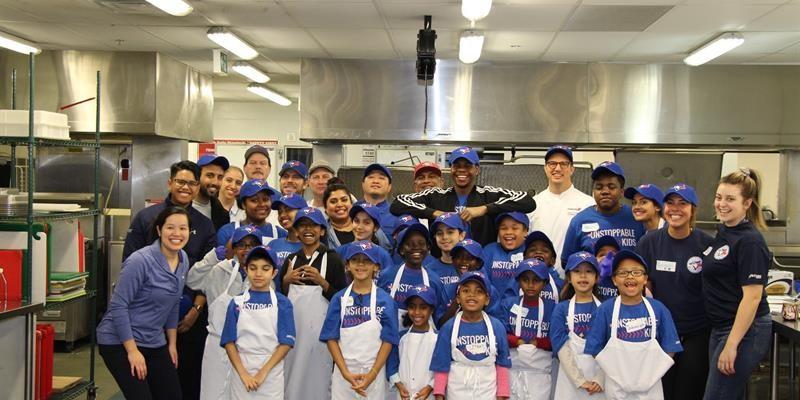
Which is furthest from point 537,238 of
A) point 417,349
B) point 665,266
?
point 417,349

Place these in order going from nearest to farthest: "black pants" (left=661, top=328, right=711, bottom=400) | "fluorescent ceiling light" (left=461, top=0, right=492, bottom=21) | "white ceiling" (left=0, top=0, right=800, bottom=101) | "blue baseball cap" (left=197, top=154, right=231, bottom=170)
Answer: "black pants" (left=661, top=328, right=711, bottom=400), "blue baseball cap" (left=197, top=154, right=231, bottom=170), "fluorescent ceiling light" (left=461, top=0, right=492, bottom=21), "white ceiling" (left=0, top=0, right=800, bottom=101)

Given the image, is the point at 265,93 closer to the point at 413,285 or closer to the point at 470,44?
the point at 470,44

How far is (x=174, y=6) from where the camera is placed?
515 centimetres

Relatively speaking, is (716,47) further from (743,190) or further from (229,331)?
(229,331)

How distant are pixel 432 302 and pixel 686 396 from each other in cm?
137

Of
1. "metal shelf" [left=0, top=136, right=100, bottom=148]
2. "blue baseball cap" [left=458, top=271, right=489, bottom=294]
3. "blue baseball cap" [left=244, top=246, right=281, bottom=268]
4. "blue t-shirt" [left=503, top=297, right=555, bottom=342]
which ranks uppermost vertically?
"metal shelf" [left=0, top=136, right=100, bottom=148]

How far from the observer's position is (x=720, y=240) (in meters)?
3.40

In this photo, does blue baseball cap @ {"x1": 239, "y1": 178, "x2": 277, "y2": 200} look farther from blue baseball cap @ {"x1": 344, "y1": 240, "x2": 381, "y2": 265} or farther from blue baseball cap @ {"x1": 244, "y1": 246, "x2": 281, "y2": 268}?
blue baseball cap @ {"x1": 344, "y1": 240, "x2": 381, "y2": 265}

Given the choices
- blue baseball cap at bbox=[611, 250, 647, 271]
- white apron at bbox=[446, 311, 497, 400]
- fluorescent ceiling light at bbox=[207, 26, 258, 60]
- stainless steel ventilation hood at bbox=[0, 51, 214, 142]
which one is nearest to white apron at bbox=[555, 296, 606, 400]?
blue baseball cap at bbox=[611, 250, 647, 271]

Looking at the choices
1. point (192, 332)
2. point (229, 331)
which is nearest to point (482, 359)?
point (229, 331)

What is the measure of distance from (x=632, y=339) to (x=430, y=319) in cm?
96

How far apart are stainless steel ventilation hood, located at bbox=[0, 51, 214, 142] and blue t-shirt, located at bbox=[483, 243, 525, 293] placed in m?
4.78

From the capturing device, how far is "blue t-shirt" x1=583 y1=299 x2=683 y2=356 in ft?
10.9

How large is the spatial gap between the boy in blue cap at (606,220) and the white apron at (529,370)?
58 cm
